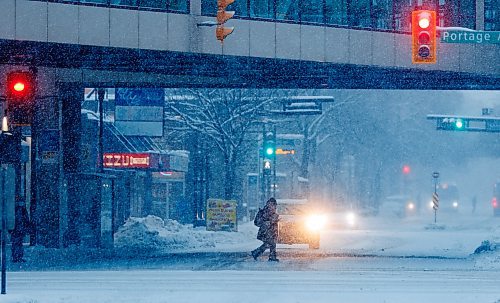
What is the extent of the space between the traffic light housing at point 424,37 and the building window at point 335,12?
37.4ft

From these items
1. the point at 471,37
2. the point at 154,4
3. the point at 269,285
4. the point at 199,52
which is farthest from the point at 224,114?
the point at 269,285

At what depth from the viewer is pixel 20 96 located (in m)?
23.5

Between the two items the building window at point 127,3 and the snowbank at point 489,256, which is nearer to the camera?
the snowbank at point 489,256

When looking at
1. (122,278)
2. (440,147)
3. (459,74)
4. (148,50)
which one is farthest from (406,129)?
(122,278)

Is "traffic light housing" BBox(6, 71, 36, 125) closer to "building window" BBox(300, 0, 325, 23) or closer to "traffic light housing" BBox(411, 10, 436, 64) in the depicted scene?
"traffic light housing" BBox(411, 10, 436, 64)

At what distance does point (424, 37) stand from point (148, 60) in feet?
41.8

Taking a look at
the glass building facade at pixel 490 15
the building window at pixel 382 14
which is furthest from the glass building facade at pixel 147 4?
the glass building facade at pixel 490 15

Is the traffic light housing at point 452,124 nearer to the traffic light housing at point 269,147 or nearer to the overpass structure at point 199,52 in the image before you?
the traffic light housing at point 269,147

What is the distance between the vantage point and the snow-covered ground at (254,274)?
17078 millimetres

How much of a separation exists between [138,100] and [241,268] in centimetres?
1488

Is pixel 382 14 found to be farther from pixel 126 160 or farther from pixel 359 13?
pixel 126 160

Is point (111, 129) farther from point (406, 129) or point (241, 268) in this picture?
point (406, 129)

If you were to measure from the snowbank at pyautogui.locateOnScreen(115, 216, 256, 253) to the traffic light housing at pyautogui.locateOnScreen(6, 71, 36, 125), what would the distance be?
11.5m

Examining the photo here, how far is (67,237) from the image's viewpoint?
35.9 m
